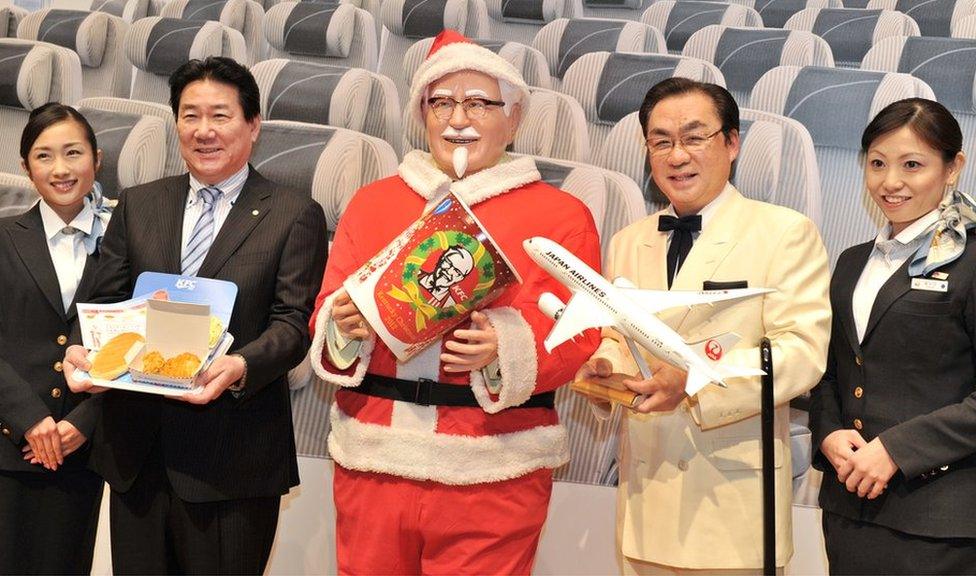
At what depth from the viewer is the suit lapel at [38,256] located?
2.38m

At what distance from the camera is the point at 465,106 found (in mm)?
2105

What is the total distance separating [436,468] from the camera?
197 cm

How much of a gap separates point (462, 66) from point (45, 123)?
4.02 ft

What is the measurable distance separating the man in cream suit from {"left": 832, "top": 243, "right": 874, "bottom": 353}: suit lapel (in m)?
0.08

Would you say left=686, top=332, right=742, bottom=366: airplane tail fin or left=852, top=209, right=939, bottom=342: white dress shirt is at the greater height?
left=852, top=209, right=939, bottom=342: white dress shirt

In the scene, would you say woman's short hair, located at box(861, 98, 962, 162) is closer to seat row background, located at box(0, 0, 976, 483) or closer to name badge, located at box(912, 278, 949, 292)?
name badge, located at box(912, 278, 949, 292)

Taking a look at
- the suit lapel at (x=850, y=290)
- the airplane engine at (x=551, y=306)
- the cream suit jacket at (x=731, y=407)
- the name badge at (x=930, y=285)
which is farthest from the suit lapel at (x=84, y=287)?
the name badge at (x=930, y=285)

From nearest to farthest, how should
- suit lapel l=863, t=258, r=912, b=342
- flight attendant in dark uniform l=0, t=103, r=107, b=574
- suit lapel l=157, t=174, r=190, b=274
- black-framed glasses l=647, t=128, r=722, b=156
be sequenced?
suit lapel l=863, t=258, r=912, b=342 → black-framed glasses l=647, t=128, r=722, b=156 → suit lapel l=157, t=174, r=190, b=274 → flight attendant in dark uniform l=0, t=103, r=107, b=574

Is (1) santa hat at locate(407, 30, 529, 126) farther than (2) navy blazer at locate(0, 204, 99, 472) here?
No

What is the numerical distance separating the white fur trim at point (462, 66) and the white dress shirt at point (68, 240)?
971 millimetres

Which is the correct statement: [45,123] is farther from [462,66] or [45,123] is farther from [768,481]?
[768,481]

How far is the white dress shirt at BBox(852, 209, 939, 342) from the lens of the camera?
1992 mm

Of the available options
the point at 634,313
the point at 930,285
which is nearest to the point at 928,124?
the point at 930,285

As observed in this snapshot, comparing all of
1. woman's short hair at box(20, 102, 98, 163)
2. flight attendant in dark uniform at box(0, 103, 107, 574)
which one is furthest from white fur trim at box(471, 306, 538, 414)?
woman's short hair at box(20, 102, 98, 163)
